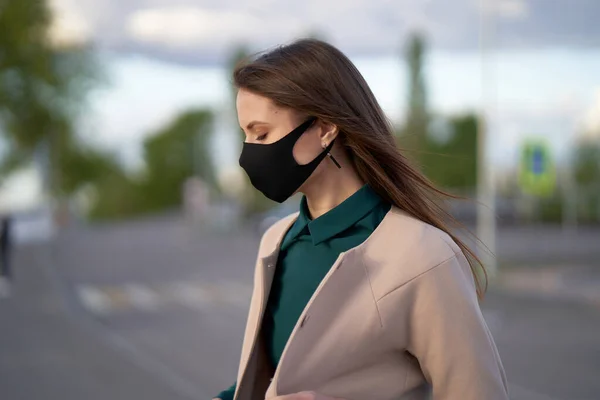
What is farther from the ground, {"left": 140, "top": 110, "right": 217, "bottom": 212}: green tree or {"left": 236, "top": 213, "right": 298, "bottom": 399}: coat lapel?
{"left": 236, "top": 213, "right": 298, "bottom": 399}: coat lapel

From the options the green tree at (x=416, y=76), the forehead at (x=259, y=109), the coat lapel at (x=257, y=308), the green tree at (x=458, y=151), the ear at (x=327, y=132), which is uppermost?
the forehead at (x=259, y=109)

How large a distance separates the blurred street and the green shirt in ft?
21.4

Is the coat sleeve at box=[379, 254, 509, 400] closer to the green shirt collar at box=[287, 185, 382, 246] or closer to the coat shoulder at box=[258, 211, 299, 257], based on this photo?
the green shirt collar at box=[287, 185, 382, 246]

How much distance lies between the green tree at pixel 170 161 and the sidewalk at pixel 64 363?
77198 mm

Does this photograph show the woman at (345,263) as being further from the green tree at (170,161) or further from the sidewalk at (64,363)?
the green tree at (170,161)

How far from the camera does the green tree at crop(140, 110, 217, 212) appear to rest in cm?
9256

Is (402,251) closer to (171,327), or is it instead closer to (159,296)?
(171,327)

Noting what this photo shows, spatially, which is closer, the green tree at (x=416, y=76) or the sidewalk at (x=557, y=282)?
the sidewalk at (x=557, y=282)

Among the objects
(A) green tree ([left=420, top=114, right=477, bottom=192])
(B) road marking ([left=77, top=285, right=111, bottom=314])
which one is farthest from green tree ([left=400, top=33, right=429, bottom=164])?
(B) road marking ([left=77, top=285, right=111, bottom=314])

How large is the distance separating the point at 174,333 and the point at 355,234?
11.2 m

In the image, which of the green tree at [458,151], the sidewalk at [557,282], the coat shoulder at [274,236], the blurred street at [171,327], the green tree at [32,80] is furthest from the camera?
the green tree at [458,151]

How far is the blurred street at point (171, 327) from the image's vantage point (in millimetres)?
8891

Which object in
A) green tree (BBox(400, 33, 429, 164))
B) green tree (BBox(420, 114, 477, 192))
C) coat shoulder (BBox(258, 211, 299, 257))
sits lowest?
green tree (BBox(420, 114, 477, 192))

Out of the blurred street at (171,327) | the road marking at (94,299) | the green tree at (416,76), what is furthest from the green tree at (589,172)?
the road marking at (94,299)
